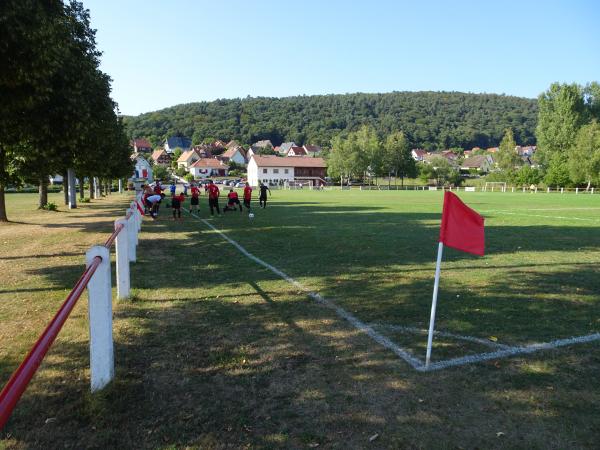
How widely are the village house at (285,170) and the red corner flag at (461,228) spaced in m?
106

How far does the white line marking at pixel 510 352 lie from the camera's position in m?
4.46

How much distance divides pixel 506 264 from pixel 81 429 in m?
8.71

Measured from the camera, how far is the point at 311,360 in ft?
15.1

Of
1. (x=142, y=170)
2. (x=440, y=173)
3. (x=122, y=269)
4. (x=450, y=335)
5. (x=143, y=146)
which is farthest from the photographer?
(x=143, y=146)

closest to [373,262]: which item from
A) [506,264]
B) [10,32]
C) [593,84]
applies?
[506,264]

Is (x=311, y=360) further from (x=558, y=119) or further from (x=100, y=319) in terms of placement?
(x=558, y=119)

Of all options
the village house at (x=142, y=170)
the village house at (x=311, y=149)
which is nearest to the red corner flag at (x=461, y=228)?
the village house at (x=142, y=170)

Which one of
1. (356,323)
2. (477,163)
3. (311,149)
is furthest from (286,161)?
(356,323)

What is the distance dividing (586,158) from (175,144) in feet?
504

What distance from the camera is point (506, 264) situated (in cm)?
957

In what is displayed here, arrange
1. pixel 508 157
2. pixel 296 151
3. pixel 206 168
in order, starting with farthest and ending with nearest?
pixel 296 151, pixel 206 168, pixel 508 157

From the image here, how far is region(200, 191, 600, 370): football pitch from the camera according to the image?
17.0 feet

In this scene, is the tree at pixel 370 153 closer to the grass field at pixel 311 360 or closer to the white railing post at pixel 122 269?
the grass field at pixel 311 360

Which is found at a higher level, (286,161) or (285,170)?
(286,161)
